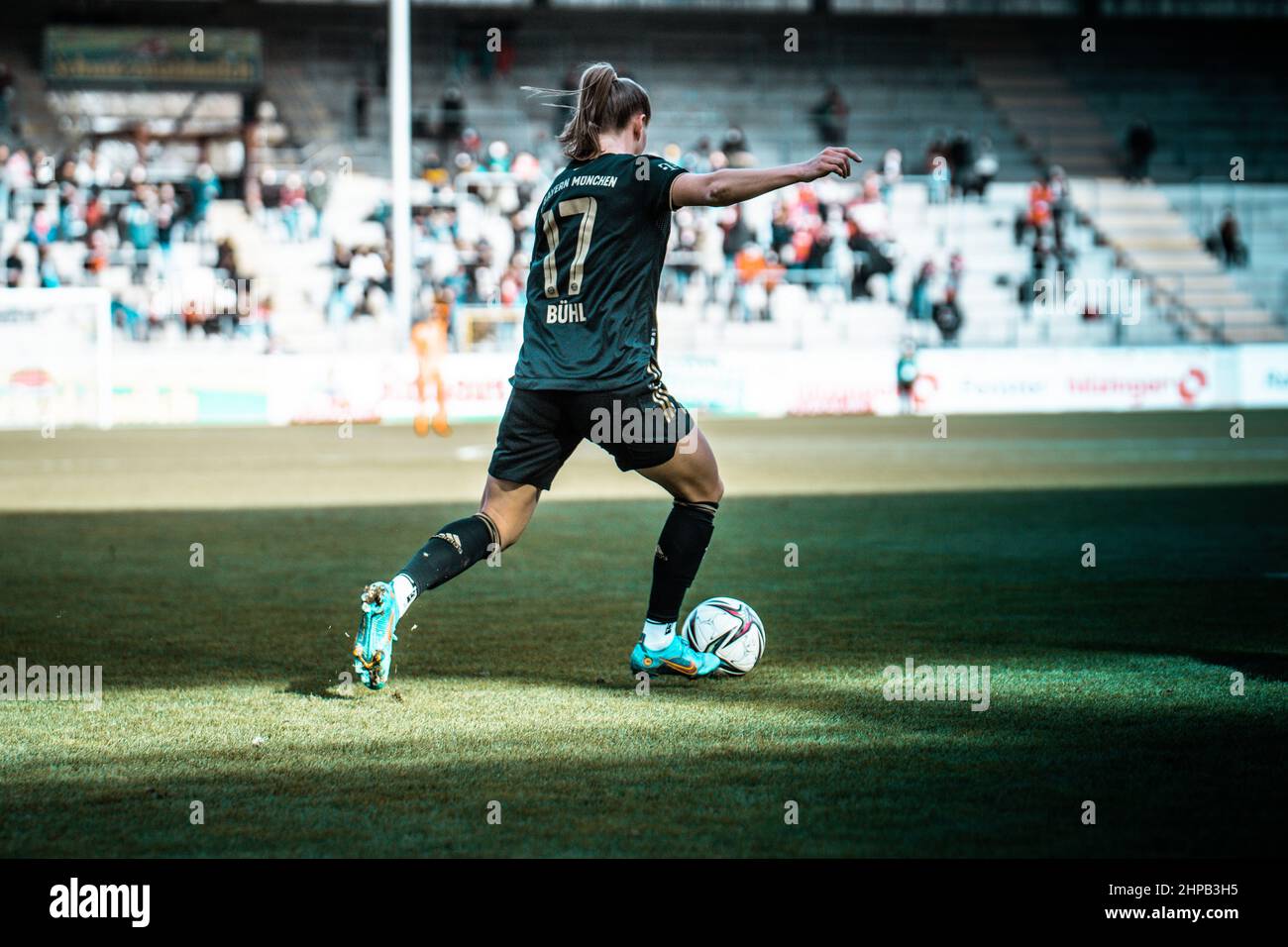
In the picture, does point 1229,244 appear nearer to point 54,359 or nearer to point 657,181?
point 54,359

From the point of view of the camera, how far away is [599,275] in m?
6.27

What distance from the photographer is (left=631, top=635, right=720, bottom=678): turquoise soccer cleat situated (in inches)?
264

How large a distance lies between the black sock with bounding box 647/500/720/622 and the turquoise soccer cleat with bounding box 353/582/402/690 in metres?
1.12

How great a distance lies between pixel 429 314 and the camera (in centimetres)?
2944

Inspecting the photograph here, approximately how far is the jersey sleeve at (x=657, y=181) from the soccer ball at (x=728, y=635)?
1.68 metres

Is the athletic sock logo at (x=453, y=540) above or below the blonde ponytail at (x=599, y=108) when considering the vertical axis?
below

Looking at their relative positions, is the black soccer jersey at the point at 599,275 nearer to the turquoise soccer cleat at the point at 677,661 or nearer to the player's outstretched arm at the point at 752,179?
the player's outstretched arm at the point at 752,179

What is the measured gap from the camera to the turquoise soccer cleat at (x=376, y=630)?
600 centimetres

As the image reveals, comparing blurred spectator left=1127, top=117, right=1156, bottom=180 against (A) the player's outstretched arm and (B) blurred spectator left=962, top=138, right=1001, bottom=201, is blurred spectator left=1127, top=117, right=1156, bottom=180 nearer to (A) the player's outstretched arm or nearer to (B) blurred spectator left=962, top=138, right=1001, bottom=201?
(B) blurred spectator left=962, top=138, right=1001, bottom=201

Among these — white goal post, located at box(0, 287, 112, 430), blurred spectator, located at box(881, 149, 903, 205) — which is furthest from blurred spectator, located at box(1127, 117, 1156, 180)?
white goal post, located at box(0, 287, 112, 430)

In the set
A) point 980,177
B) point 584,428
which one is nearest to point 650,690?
point 584,428

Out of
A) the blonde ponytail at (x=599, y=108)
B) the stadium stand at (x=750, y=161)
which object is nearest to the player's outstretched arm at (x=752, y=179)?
the blonde ponytail at (x=599, y=108)
